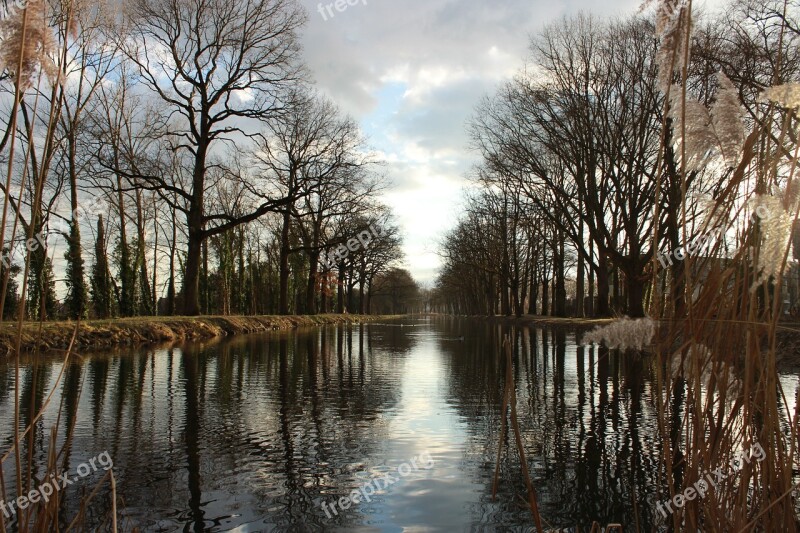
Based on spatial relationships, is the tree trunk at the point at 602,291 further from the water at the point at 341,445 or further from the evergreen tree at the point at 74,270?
the evergreen tree at the point at 74,270

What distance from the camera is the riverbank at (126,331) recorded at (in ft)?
37.9

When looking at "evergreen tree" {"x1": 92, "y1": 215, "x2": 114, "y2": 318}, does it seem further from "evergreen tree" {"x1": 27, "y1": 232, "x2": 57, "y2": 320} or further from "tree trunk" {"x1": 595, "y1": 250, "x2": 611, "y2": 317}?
"tree trunk" {"x1": 595, "y1": 250, "x2": 611, "y2": 317}

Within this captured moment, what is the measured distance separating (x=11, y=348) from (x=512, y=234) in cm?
3518

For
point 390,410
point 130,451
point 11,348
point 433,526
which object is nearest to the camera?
point 433,526

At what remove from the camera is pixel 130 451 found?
4.67 meters

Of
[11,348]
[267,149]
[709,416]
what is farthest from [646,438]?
[267,149]

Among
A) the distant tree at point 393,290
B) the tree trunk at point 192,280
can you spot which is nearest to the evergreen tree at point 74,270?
the tree trunk at point 192,280

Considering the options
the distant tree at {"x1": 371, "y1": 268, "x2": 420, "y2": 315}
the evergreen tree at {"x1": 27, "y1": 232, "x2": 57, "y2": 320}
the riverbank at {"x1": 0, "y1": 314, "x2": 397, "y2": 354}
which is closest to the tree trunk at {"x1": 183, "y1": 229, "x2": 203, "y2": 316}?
the riverbank at {"x1": 0, "y1": 314, "x2": 397, "y2": 354}

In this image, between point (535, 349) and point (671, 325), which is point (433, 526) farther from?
point (535, 349)

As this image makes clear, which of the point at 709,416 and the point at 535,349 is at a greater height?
the point at 709,416

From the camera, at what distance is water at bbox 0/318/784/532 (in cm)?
343

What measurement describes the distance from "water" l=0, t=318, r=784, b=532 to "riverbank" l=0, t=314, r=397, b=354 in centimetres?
189

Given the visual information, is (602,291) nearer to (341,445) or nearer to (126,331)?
(126,331)

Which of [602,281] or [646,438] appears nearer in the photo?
[646,438]
